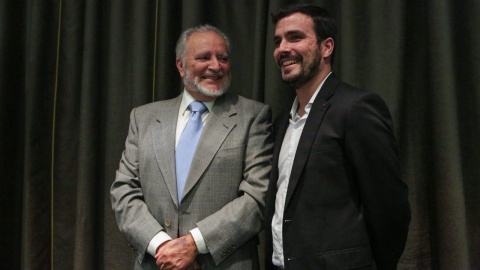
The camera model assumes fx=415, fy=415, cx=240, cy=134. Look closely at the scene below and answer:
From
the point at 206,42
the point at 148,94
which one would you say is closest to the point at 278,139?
the point at 206,42

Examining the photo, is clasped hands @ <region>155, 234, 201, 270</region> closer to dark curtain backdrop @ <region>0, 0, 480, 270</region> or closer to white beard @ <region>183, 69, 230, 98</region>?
white beard @ <region>183, 69, 230, 98</region>

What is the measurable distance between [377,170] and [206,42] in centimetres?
82

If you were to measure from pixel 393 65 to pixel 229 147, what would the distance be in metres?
0.80

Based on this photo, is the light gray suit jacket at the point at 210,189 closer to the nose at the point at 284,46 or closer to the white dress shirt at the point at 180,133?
the white dress shirt at the point at 180,133

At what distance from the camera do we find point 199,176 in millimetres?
1442

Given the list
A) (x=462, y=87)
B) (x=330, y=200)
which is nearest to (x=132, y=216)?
(x=330, y=200)

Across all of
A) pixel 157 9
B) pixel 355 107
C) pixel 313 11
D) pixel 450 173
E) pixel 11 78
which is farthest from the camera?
pixel 11 78

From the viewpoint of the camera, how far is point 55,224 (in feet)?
7.09

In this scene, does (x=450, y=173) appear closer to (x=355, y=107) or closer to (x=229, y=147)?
(x=355, y=107)

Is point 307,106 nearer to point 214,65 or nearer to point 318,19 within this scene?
point 318,19

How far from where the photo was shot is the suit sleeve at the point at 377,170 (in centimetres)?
121

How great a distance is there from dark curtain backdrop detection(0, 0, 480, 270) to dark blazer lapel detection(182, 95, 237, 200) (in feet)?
1.14

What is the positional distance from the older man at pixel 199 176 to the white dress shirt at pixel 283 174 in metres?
0.08

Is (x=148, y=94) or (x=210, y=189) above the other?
(x=148, y=94)
